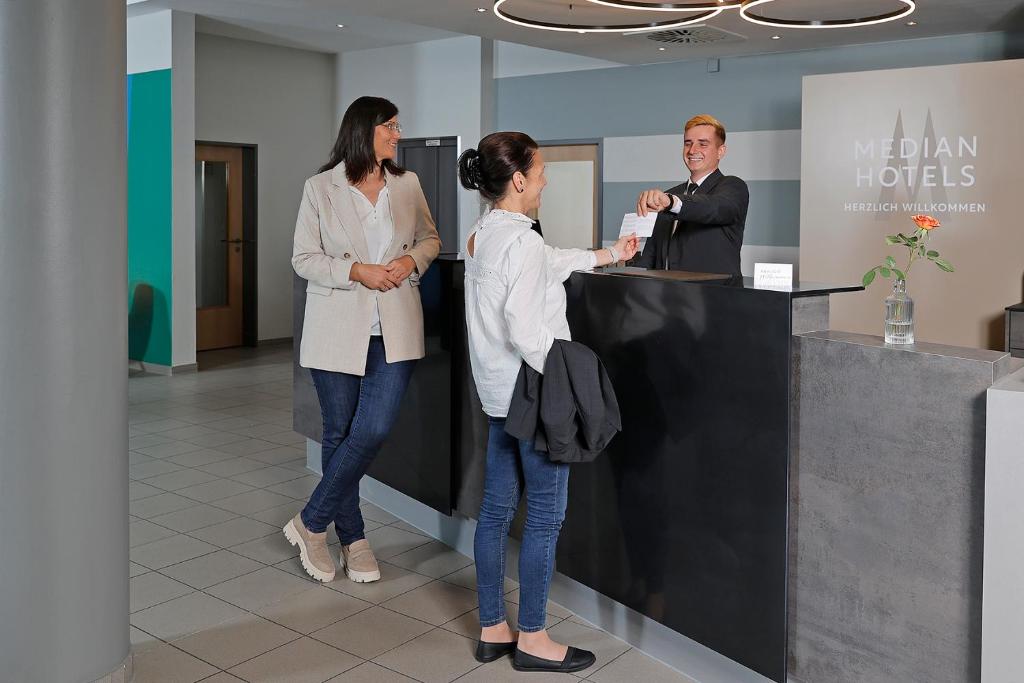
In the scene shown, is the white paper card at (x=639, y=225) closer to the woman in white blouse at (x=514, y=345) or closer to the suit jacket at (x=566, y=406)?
the woman in white blouse at (x=514, y=345)

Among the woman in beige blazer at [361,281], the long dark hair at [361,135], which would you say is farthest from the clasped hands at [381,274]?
the long dark hair at [361,135]

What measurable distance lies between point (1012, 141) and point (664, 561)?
13.1 ft

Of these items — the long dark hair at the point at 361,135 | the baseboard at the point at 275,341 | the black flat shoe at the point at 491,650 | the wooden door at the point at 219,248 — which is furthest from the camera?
the baseboard at the point at 275,341

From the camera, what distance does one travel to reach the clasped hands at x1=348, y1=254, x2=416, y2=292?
3.60m

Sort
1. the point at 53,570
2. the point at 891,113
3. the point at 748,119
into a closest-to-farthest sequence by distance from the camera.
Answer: the point at 53,570
the point at 891,113
the point at 748,119

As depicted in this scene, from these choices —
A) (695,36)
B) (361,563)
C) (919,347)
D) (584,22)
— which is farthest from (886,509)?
(695,36)

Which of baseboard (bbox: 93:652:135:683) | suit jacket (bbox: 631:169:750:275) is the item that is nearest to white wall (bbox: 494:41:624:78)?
suit jacket (bbox: 631:169:750:275)

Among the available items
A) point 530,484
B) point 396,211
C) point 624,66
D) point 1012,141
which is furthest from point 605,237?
point 530,484

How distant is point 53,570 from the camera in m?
2.65

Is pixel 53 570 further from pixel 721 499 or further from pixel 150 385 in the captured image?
pixel 150 385

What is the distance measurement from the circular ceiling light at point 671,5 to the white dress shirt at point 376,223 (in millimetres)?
1787

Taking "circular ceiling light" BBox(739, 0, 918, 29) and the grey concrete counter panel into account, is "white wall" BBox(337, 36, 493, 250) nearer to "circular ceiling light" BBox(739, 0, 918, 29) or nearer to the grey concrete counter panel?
"circular ceiling light" BBox(739, 0, 918, 29)

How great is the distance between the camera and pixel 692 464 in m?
2.90

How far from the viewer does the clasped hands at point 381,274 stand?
3.60 m
